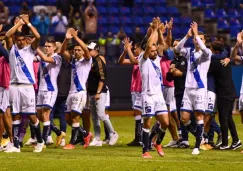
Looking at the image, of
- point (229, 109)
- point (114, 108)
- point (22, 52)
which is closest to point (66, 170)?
point (22, 52)

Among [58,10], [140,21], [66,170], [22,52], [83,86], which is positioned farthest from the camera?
[140,21]

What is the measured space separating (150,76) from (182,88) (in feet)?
9.96

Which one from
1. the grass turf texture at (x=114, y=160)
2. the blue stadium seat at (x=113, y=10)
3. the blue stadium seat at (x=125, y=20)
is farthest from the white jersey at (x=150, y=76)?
the blue stadium seat at (x=113, y=10)

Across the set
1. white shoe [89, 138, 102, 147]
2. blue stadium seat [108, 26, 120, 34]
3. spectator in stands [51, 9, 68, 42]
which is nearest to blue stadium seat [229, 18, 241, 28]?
blue stadium seat [108, 26, 120, 34]

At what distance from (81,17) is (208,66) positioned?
51.5 feet

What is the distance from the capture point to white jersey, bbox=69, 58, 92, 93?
19.6m

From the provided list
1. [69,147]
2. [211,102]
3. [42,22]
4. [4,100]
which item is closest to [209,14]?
[42,22]

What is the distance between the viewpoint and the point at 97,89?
67.5ft

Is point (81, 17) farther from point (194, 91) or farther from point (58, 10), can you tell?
point (194, 91)

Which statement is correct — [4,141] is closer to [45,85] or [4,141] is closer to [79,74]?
[45,85]

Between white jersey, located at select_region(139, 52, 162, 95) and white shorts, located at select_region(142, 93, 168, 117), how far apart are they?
95 millimetres

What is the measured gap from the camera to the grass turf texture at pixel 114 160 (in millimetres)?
15883

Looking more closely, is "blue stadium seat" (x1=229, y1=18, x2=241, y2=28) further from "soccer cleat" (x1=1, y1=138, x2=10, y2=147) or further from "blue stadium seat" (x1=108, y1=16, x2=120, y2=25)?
"soccer cleat" (x1=1, y1=138, x2=10, y2=147)

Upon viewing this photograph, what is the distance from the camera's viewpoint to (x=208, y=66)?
60.8ft
